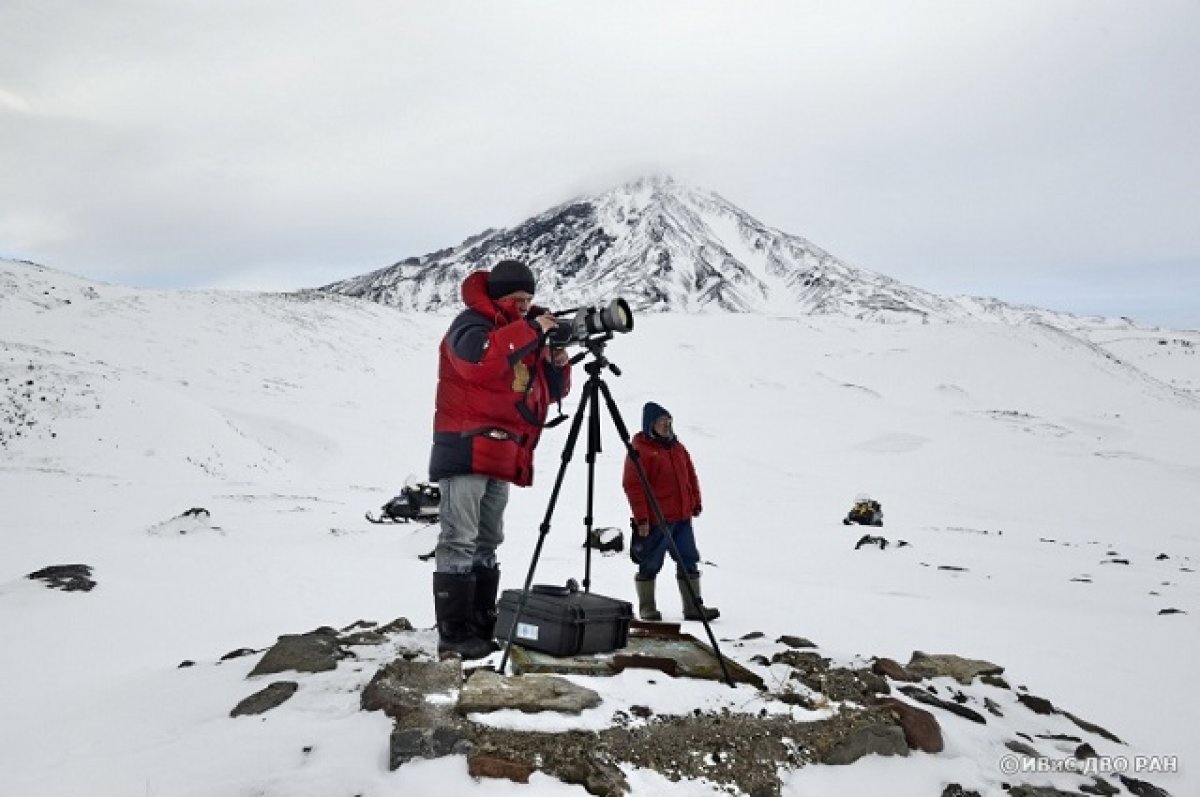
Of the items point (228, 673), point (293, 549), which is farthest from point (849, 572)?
point (228, 673)

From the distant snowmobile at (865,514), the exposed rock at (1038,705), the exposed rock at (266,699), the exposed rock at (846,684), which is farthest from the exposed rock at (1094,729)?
the distant snowmobile at (865,514)

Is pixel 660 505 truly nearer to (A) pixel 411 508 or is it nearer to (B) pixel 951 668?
(B) pixel 951 668

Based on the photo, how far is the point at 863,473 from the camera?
82.1 feet

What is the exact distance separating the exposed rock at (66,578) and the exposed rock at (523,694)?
17.7 feet

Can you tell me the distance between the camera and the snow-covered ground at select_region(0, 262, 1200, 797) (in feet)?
12.4

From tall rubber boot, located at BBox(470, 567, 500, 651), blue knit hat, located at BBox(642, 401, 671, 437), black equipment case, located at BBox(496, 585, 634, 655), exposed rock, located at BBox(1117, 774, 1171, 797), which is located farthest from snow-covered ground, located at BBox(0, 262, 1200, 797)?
blue knit hat, located at BBox(642, 401, 671, 437)

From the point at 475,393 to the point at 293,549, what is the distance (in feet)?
21.5

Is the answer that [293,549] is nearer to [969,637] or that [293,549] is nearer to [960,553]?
[969,637]

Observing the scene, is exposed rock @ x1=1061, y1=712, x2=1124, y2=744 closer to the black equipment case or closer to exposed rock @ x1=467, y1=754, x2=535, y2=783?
the black equipment case

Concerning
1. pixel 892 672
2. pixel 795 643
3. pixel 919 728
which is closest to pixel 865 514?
pixel 795 643

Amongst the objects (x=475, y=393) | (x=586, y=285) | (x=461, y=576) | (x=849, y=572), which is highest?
(x=586, y=285)

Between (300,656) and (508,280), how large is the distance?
2679 mm

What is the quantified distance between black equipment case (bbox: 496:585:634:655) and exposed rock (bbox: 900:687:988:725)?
1.85 metres

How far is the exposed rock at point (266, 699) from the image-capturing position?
12.6ft
